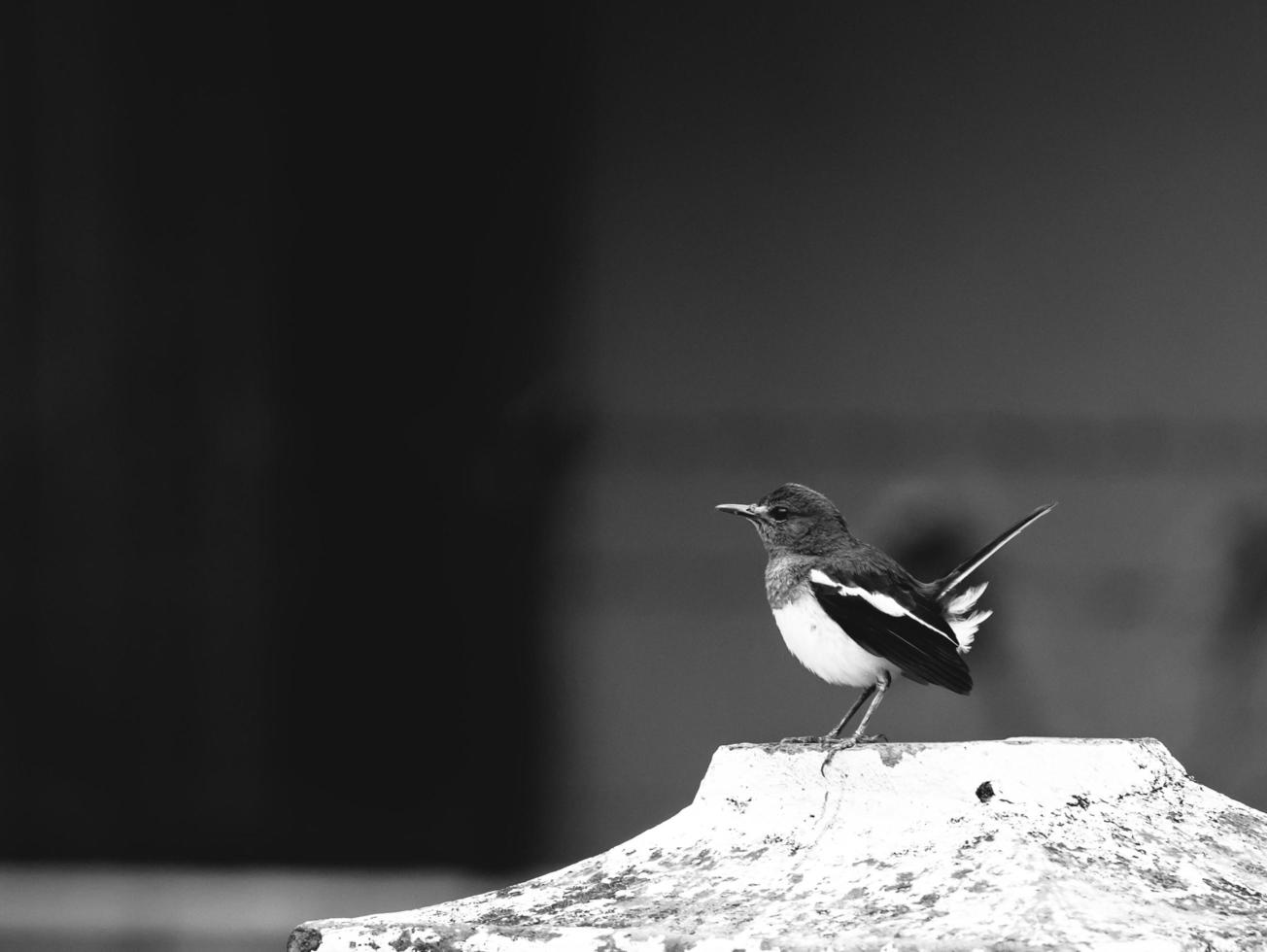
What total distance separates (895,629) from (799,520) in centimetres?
28

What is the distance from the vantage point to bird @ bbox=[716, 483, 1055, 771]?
2.97 meters

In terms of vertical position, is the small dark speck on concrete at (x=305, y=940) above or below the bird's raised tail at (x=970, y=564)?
below

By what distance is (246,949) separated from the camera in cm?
755

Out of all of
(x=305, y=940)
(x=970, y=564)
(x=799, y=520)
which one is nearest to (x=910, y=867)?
(x=305, y=940)

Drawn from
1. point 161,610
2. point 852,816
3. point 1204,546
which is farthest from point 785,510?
point 161,610

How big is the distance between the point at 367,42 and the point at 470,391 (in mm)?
1348

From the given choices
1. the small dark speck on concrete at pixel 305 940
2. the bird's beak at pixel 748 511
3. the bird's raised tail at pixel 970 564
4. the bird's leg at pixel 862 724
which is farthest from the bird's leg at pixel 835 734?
the small dark speck on concrete at pixel 305 940

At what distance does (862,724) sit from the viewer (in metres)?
2.75

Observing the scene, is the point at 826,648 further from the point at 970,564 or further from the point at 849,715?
the point at 970,564

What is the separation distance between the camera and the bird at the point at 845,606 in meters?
2.97

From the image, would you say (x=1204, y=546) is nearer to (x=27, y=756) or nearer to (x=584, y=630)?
(x=584, y=630)

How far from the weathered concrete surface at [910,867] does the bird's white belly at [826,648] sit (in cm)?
87

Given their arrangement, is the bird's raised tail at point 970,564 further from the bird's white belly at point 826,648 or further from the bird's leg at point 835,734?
the bird's white belly at point 826,648

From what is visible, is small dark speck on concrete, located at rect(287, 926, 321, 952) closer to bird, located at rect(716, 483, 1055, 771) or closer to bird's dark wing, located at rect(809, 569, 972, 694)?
bird, located at rect(716, 483, 1055, 771)
